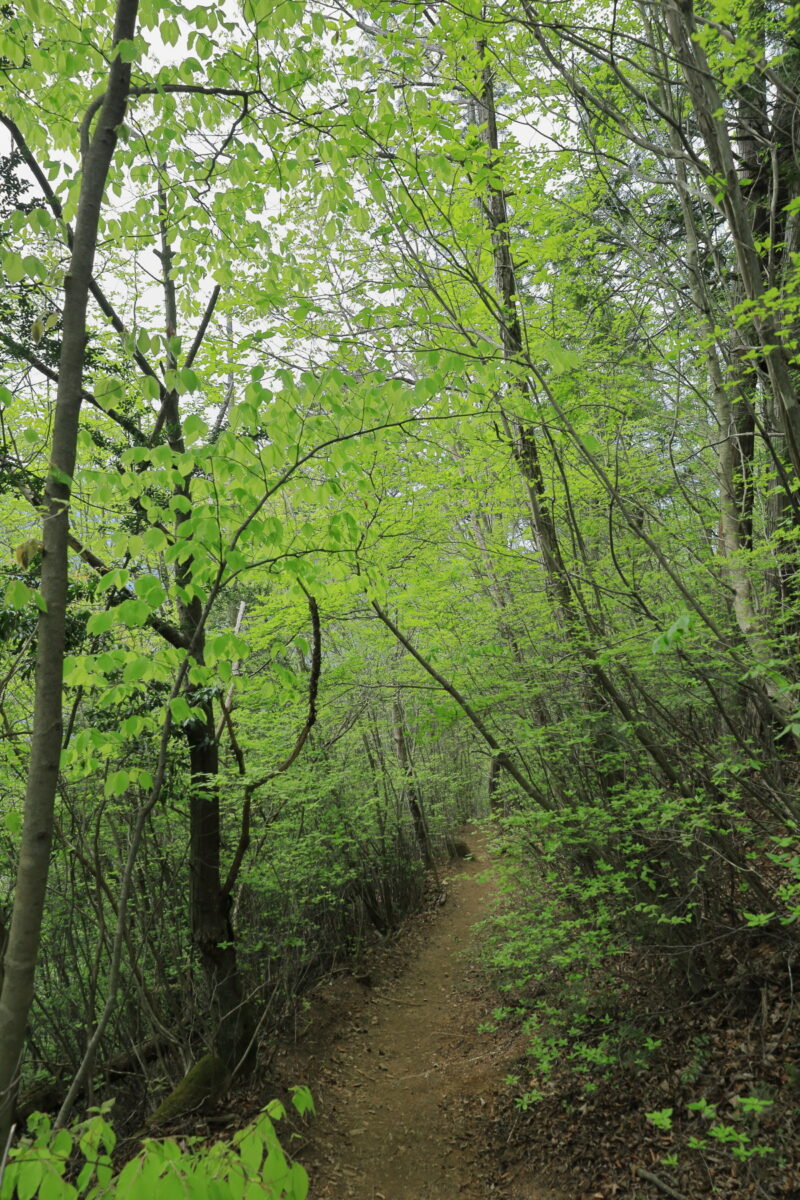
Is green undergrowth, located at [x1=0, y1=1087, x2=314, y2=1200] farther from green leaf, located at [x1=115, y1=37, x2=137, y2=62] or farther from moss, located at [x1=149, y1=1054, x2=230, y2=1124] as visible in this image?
moss, located at [x1=149, y1=1054, x2=230, y2=1124]

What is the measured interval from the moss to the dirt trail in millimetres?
961

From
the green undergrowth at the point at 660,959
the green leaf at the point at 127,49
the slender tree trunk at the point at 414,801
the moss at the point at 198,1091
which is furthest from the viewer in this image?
the slender tree trunk at the point at 414,801

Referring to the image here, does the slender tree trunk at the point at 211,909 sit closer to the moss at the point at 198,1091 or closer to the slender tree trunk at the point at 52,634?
the moss at the point at 198,1091

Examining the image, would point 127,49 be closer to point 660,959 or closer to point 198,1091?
point 198,1091

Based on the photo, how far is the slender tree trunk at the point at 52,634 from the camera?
150 centimetres

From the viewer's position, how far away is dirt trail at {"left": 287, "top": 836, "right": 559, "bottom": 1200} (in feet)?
16.3

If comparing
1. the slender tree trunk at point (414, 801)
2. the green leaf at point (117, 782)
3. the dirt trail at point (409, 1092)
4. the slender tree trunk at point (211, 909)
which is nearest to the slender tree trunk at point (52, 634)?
the green leaf at point (117, 782)

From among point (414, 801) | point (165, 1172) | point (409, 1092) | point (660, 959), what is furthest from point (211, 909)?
point (414, 801)

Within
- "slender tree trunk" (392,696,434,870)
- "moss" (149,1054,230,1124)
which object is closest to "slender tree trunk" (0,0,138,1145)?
"moss" (149,1054,230,1124)

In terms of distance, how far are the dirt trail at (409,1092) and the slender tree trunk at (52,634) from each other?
461 centimetres

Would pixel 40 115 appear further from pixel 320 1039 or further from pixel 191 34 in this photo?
pixel 320 1039

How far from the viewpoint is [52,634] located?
168cm

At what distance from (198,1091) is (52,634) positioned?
4.94m

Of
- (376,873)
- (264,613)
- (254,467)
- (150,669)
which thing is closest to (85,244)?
(254,467)
